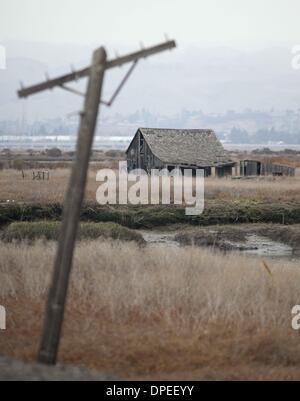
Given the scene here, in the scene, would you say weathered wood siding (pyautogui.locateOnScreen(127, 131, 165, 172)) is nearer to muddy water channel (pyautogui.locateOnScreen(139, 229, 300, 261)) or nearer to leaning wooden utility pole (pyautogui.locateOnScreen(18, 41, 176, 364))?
muddy water channel (pyautogui.locateOnScreen(139, 229, 300, 261))

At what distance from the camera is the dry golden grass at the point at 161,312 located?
10.5 metres

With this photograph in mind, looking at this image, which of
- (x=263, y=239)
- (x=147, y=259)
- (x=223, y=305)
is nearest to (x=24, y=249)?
(x=147, y=259)

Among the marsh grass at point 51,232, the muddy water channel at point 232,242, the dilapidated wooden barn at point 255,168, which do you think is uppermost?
the dilapidated wooden barn at point 255,168

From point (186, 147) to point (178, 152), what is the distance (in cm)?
138

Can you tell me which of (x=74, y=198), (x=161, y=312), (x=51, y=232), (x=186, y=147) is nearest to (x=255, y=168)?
(x=186, y=147)

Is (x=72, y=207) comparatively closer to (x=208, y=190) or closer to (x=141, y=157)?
(x=208, y=190)

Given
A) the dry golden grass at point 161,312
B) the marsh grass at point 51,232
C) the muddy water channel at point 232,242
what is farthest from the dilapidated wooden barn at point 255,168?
the dry golden grass at point 161,312

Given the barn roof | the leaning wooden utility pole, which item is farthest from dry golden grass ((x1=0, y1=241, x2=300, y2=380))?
the barn roof

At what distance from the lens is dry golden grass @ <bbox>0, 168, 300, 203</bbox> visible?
32.4 meters

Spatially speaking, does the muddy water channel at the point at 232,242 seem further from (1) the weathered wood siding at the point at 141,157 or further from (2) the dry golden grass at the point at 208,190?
(1) the weathered wood siding at the point at 141,157

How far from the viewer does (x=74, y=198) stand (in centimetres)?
923
